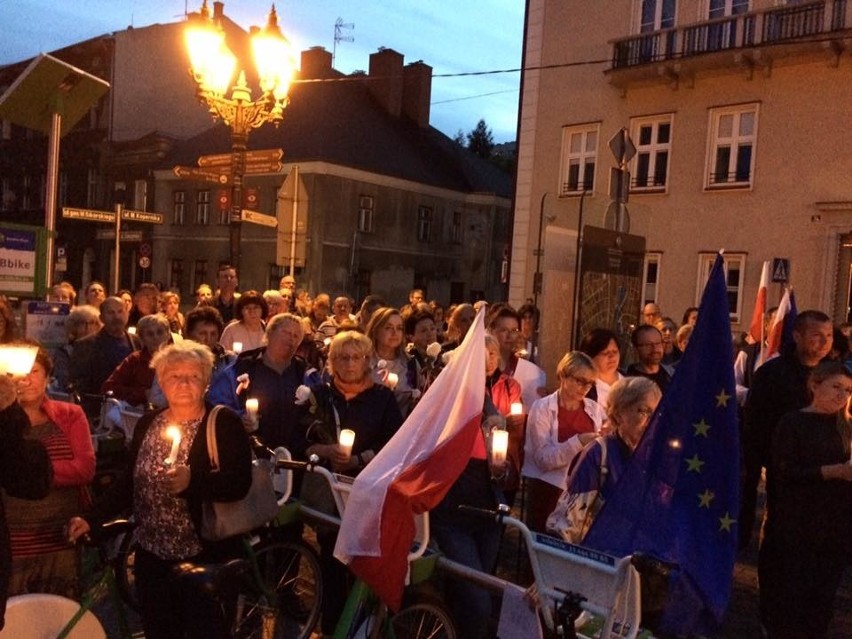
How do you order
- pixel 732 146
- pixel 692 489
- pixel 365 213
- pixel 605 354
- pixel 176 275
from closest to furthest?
pixel 692 489, pixel 605 354, pixel 732 146, pixel 365 213, pixel 176 275

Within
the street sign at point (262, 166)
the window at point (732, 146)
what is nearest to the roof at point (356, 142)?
the window at point (732, 146)

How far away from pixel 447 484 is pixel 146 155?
37.5m


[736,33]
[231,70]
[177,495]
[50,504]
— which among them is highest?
[736,33]

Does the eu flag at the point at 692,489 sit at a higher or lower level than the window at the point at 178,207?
lower

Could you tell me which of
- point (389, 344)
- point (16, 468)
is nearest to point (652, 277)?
point (389, 344)

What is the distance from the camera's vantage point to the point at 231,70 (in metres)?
10.7

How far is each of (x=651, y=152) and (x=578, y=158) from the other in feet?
6.36

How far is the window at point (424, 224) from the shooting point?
35844 millimetres

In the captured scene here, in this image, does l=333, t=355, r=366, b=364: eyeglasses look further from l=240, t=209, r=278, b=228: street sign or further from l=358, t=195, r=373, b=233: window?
l=358, t=195, r=373, b=233: window

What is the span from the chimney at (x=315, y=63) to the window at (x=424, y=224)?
765 cm

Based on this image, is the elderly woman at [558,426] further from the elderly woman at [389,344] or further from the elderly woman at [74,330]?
the elderly woman at [74,330]

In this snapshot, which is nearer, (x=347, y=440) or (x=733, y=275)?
(x=347, y=440)

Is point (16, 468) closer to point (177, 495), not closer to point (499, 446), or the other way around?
point (177, 495)

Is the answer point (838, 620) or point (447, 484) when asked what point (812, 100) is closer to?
point (838, 620)
